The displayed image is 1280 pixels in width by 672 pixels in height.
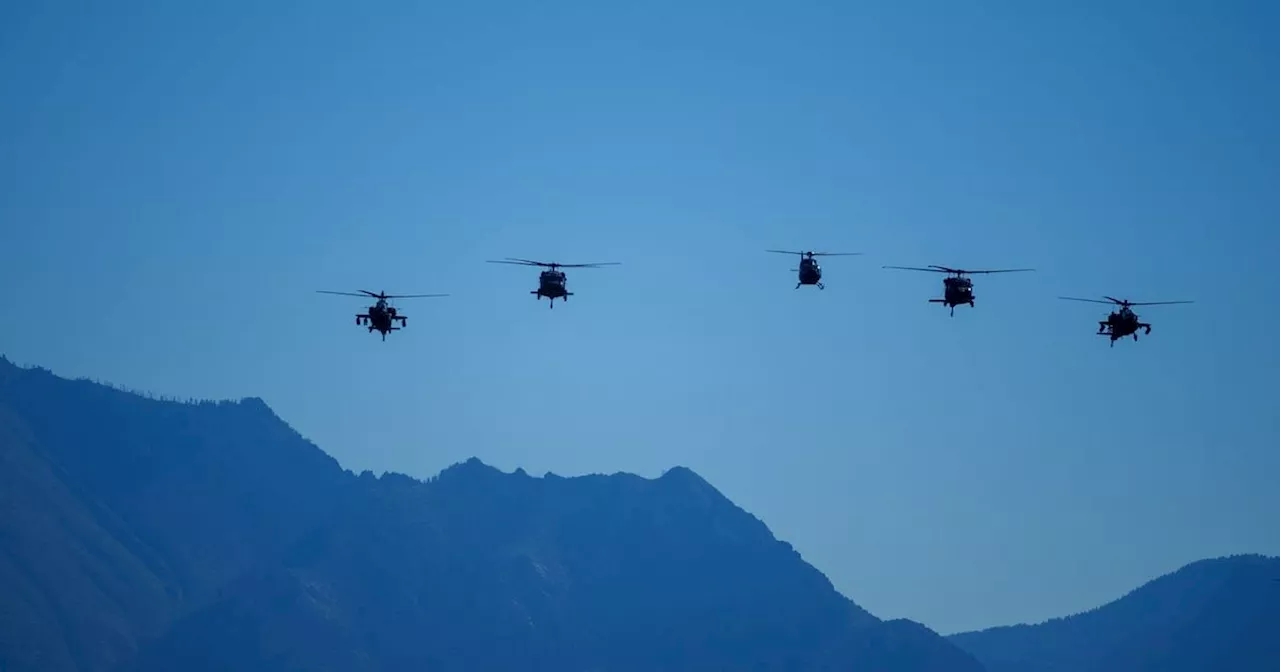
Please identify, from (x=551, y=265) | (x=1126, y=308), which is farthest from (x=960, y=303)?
(x=551, y=265)

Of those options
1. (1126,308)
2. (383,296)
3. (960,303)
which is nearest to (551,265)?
(383,296)

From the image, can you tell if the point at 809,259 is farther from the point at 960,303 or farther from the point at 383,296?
the point at 383,296

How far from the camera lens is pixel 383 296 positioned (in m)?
138

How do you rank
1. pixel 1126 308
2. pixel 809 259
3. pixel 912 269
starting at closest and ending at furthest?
pixel 912 269, pixel 1126 308, pixel 809 259

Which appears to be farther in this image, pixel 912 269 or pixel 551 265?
pixel 551 265

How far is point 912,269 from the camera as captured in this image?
120625 millimetres

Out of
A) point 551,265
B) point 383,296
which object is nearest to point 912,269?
point 551,265

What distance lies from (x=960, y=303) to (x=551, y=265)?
106 ft

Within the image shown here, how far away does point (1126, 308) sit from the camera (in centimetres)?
13362

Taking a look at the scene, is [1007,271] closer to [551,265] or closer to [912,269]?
[912,269]

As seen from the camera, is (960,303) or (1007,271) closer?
(1007,271)

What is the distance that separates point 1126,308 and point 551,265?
44587 millimetres

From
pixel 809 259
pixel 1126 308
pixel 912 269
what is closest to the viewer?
pixel 912 269

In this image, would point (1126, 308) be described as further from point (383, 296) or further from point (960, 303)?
point (383, 296)
